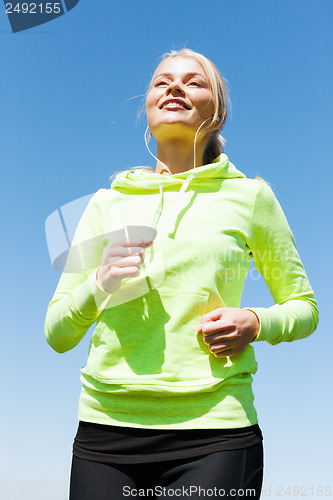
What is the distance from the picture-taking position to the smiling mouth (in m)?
2.44

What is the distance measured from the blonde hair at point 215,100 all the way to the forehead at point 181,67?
0.03 meters

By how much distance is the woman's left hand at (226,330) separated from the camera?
1.97 metres

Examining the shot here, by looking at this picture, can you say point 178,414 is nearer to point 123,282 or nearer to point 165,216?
point 123,282

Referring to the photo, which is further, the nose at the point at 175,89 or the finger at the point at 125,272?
the nose at the point at 175,89

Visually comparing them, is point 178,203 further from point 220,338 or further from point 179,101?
point 220,338

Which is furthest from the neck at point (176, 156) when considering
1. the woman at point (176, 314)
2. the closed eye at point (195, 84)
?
the closed eye at point (195, 84)

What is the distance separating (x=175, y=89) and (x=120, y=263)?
101 cm

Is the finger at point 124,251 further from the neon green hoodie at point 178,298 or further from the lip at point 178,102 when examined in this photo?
the lip at point 178,102

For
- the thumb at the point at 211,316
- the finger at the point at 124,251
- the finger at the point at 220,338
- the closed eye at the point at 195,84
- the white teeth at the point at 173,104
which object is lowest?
the finger at the point at 220,338

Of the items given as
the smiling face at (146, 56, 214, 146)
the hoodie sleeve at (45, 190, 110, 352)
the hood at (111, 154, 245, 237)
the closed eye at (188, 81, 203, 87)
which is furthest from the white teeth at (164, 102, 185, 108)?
the hoodie sleeve at (45, 190, 110, 352)

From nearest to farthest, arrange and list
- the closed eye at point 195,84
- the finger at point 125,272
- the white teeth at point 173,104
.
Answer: the finger at point 125,272 → the white teeth at point 173,104 → the closed eye at point 195,84

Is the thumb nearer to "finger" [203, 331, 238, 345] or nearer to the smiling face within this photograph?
"finger" [203, 331, 238, 345]

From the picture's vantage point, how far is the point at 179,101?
8.07ft

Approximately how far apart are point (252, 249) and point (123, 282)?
0.61m
